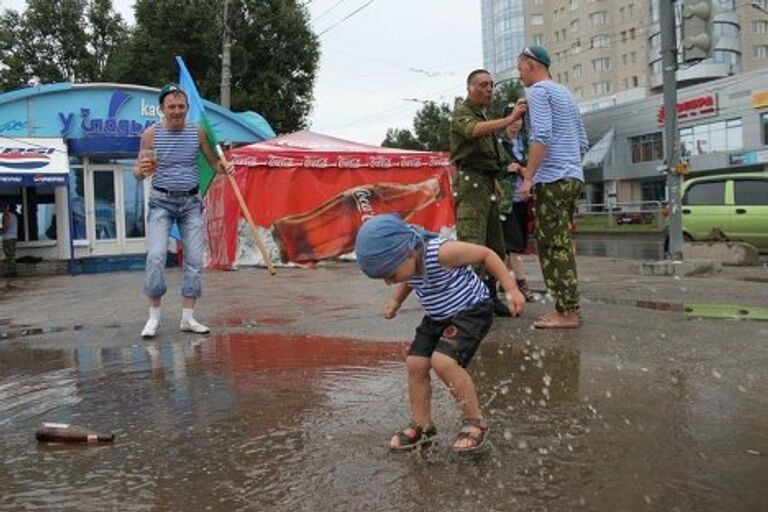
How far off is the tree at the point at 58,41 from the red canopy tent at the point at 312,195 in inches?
944

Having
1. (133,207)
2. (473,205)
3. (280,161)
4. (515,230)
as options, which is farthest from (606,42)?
(473,205)

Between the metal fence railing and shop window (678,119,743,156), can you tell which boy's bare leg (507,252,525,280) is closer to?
the metal fence railing

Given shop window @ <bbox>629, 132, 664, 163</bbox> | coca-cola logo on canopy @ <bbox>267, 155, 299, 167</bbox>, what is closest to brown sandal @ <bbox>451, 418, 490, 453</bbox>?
coca-cola logo on canopy @ <bbox>267, 155, 299, 167</bbox>

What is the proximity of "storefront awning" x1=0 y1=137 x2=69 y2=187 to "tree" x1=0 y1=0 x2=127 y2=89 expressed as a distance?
67.1 feet

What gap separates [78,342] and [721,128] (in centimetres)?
4774

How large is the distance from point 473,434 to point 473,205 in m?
3.03

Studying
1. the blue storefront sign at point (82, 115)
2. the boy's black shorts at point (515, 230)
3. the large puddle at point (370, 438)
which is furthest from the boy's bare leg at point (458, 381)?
the blue storefront sign at point (82, 115)

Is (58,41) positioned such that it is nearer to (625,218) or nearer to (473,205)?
(625,218)

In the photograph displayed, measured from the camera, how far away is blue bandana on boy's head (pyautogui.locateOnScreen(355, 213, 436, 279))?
318 cm

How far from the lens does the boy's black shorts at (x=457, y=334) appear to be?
130 inches

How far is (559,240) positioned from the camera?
18.6 ft

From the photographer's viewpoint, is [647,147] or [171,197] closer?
[171,197]

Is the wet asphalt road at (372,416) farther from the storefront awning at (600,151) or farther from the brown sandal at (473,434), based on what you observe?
the storefront awning at (600,151)

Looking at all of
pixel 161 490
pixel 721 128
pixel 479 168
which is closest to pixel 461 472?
pixel 161 490
